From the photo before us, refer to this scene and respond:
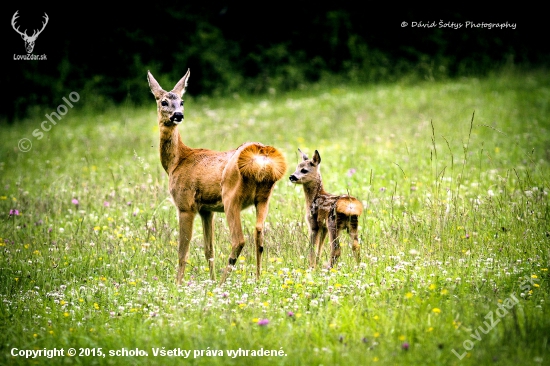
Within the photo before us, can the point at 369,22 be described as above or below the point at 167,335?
above

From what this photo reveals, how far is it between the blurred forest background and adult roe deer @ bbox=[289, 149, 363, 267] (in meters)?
12.8

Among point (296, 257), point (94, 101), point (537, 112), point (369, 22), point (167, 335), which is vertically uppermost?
point (369, 22)

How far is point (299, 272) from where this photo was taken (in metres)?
5.46

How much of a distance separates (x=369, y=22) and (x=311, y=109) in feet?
25.9

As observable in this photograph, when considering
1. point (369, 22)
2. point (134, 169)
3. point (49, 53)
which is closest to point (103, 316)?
point (134, 169)

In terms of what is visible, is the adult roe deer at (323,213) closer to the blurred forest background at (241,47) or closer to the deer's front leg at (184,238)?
the deer's front leg at (184,238)

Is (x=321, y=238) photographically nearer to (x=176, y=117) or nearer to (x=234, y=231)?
(x=234, y=231)

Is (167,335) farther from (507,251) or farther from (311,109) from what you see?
(311,109)

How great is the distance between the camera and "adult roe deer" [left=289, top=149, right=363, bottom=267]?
240 inches

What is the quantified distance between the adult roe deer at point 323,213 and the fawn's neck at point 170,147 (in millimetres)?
1267

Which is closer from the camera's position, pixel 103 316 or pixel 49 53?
pixel 103 316

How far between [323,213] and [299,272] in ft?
3.58

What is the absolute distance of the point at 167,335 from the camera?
178 inches

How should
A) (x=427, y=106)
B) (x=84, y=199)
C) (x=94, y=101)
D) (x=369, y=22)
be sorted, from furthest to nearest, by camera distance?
1. (x=369, y=22)
2. (x=94, y=101)
3. (x=427, y=106)
4. (x=84, y=199)
